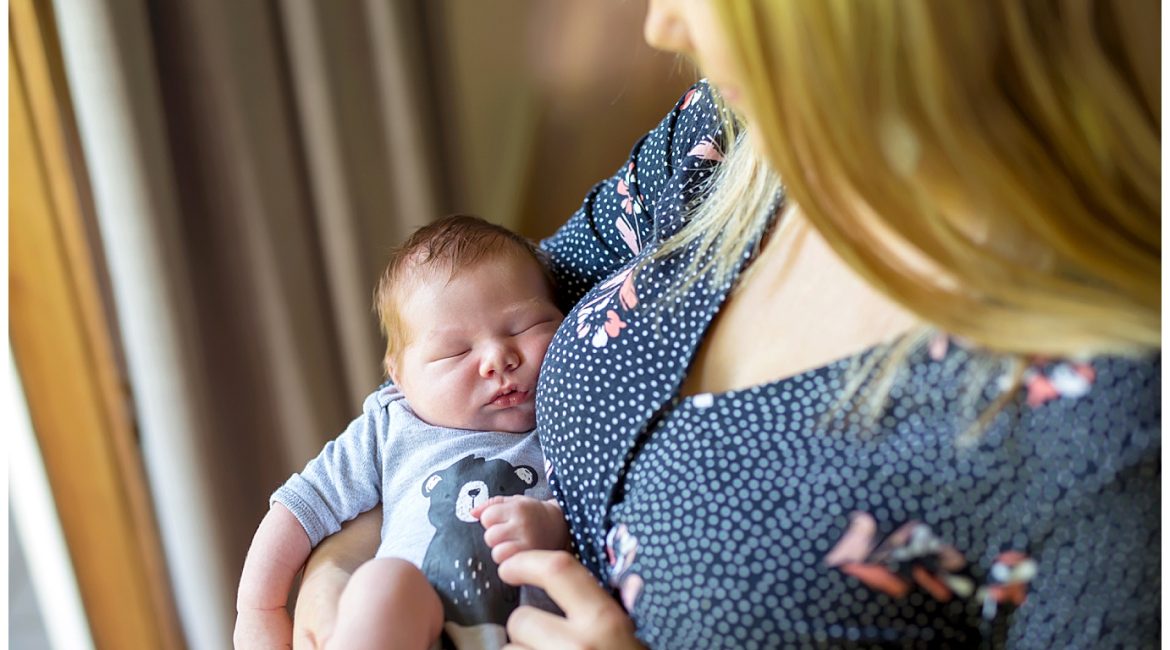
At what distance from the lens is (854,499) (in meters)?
0.63

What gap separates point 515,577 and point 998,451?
A: 1.23ft

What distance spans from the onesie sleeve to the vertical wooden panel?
0.53 metres

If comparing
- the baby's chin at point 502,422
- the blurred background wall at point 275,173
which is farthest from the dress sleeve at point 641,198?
the blurred background wall at point 275,173

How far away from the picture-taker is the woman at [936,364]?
0.60m

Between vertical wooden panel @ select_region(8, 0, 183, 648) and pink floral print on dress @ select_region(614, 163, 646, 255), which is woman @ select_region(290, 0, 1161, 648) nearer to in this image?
pink floral print on dress @ select_region(614, 163, 646, 255)

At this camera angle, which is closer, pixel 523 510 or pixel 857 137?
pixel 857 137

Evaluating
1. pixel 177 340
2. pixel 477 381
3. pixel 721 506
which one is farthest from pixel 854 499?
pixel 177 340

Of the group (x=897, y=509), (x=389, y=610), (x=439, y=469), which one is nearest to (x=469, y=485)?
(x=439, y=469)

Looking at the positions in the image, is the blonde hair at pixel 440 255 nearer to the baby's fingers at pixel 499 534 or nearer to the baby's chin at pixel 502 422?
the baby's chin at pixel 502 422

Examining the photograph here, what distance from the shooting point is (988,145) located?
612 millimetres

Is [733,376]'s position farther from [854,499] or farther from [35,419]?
[35,419]

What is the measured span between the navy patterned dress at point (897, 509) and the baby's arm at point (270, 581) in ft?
1.23

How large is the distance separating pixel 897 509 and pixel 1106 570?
13cm

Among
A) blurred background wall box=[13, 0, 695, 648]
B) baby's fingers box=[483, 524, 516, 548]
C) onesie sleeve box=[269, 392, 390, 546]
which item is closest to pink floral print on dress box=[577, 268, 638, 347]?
baby's fingers box=[483, 524, 516, 548]
